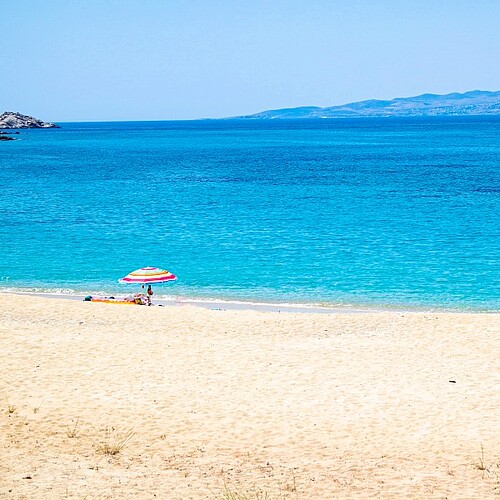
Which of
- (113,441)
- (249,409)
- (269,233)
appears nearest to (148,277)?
(249,409)

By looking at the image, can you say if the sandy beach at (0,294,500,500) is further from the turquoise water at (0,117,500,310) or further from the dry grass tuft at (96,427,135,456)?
the turquoise water at (0,117,500,310)

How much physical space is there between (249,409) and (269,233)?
Answer: 2694cm

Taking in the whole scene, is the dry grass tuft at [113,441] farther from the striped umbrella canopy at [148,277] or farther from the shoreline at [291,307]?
the shoreline at [291,307]

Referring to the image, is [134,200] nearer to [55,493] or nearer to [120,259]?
[120,259]

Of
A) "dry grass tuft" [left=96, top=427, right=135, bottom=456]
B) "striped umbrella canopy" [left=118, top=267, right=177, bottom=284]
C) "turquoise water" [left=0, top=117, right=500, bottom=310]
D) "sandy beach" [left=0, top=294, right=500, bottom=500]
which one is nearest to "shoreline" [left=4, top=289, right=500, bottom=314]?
"turquoise water" [left=0, top=117, right=500, bottom=310]

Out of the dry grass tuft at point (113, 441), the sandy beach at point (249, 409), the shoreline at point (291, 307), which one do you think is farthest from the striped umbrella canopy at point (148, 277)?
the dry grass tuft at point (113, 441)

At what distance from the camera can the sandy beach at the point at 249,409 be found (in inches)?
410

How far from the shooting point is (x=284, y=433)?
40.8 feet

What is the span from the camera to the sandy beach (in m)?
10.4

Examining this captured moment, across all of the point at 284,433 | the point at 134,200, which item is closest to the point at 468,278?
the point at 284,433

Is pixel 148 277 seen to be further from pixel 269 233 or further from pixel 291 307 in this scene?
pixel 269 233

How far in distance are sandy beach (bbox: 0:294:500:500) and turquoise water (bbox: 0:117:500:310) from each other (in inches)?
305

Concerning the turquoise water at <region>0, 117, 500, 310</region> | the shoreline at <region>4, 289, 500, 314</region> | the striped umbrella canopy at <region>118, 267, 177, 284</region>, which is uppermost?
the striped umbrella canopy at <region>118, 267, 177, 284</region>

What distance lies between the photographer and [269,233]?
40156 mm
